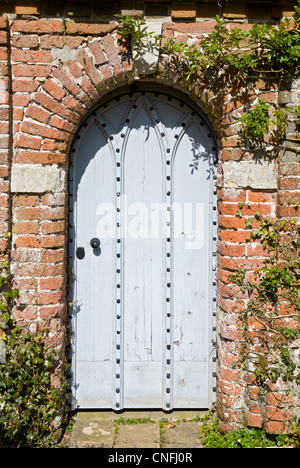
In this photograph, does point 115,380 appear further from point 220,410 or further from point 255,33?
point 255,33

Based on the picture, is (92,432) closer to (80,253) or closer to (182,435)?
(182,435)

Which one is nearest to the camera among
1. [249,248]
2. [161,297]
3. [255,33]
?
[255,33]

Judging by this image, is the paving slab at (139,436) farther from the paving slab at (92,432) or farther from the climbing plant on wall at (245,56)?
the climbing plant on wall at (245,56)

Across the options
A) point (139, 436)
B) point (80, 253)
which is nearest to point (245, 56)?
point (80, 253)

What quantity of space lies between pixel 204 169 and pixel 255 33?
1041 mm

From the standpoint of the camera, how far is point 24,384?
3723 mm

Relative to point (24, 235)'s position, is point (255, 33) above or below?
above

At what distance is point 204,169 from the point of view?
4004 millimetres

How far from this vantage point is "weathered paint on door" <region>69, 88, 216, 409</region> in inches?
157

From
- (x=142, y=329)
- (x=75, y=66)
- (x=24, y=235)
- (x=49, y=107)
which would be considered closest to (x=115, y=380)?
(x=142, y=329)

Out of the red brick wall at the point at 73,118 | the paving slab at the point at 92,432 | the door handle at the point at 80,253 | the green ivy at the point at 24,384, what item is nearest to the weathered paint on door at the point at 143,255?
the door handle at the point at 80,253

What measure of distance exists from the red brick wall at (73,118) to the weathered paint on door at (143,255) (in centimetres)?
22

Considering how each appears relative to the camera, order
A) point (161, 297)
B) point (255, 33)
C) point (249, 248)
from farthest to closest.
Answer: point (161, 297) < point (249, 248) < point (255, 33)

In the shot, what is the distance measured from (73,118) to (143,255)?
1180mm
